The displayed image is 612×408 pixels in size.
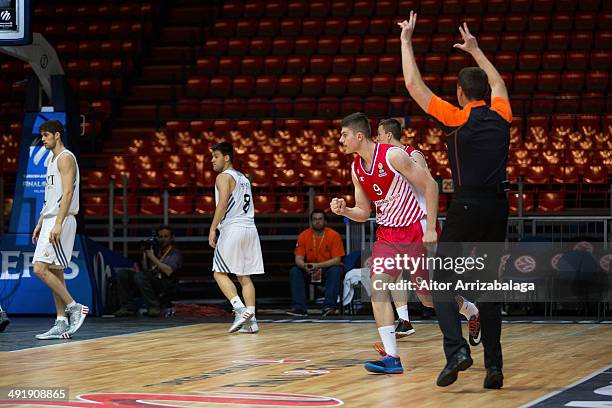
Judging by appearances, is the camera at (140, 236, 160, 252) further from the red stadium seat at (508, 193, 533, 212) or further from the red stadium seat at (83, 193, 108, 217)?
the red stadium seat at (508, 193, 533, 212)

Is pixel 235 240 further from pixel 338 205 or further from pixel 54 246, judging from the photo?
pixel 338 205

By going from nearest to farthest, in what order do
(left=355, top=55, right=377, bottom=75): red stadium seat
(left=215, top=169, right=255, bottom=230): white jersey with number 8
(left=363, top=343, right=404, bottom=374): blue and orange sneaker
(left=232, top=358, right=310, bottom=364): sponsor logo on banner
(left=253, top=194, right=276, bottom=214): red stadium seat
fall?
(left=363, top=343, right=404, bottom=374): blue and orange sneaker, (left=232, top=358, right=310, bottom=364): sponsor logo on banner, (left=215, top=169, right=255, bottom=230): white jersey with number 8, (left=253, top=194, right=276, bottom=214): red stadium seat, (left=355, top=55, right=377, bottom=75): red stadium seat

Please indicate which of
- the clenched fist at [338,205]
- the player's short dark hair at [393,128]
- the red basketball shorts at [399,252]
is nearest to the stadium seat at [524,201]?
the player's short dark hair at [393,128]

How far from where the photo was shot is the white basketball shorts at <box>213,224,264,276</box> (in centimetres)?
1079

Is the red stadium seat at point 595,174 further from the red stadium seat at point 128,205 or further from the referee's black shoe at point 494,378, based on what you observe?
the referee's black shoe at point 494,378

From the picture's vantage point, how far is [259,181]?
18172 mm

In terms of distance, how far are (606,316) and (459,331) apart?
704 cm

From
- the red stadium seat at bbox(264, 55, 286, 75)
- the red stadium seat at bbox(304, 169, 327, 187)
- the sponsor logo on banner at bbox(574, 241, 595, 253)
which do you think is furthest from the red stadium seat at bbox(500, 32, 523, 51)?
the sponsor logo on banner at bbox(574, 241, 595, 253)

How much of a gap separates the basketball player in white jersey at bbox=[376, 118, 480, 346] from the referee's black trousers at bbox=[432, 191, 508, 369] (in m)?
1.09

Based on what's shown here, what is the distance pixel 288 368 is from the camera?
7520 mm

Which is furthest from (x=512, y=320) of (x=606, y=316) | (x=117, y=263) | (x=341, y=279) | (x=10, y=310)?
(x=10, y=310)

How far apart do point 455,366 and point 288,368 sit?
165 cm

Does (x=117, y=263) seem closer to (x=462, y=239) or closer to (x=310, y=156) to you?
(x=310, y=156)

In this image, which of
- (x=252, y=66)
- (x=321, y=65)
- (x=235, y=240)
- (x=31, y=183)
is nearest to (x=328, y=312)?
(x=235, y=240)
